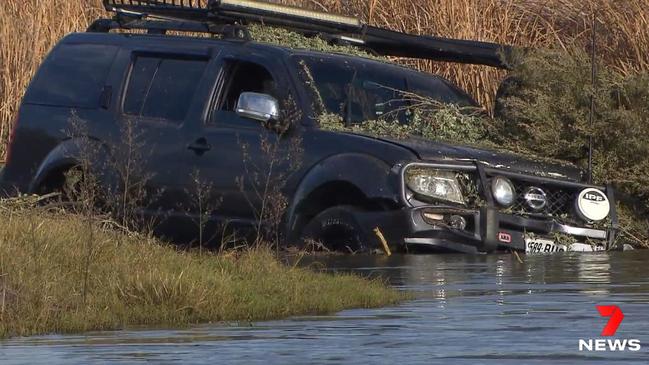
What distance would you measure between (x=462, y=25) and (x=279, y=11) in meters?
3.54

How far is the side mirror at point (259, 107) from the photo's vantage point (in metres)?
12.5

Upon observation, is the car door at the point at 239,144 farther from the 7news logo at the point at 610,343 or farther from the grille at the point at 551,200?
the 7news logo at the point at 610,343

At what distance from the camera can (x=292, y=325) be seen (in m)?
8.45

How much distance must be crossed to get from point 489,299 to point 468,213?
256 cm

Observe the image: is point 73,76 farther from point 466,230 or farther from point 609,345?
point 609,345

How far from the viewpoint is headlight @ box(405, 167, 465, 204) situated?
12.0m

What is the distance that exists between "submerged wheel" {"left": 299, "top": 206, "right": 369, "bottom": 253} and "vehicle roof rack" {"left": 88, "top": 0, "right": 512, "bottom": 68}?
77.6 inches

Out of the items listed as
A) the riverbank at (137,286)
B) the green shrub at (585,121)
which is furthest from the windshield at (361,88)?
the riverbank at (137,286)

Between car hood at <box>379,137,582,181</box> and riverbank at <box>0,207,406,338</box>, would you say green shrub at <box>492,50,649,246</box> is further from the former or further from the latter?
riverbank at <box>0,207,406,338</box>

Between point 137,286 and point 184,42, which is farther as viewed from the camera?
point 184,42

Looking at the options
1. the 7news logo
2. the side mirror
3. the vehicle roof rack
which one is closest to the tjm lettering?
the 7news logo

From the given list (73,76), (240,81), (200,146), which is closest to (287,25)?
(240,81)

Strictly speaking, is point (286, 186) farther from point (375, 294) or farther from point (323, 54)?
point (375, 294)

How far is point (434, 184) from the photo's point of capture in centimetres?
1213
